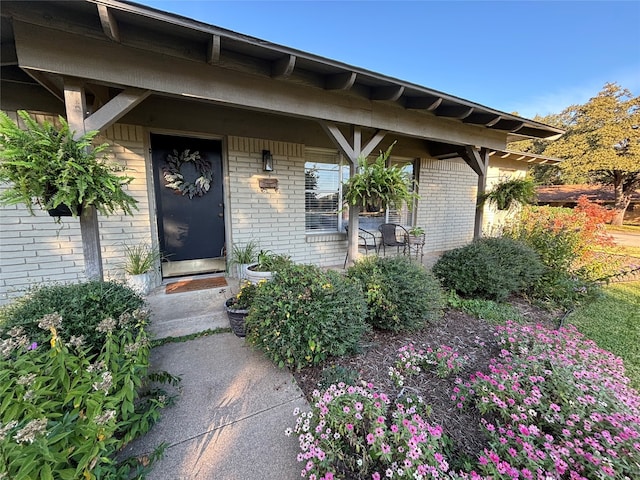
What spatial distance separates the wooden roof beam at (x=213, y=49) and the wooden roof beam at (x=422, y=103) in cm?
247

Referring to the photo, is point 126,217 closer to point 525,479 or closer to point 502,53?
point 525,479

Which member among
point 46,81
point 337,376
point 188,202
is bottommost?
point 337,376

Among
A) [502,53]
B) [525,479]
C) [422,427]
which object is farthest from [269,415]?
[502,53]

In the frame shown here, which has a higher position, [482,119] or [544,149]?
[544,149]

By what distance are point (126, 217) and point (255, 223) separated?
1.54m

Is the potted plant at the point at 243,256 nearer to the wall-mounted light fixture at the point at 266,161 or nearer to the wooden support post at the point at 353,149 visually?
the wall-mounted light fixture at the point at 266,161

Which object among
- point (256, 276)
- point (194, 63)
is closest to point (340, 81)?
point (194, 63)

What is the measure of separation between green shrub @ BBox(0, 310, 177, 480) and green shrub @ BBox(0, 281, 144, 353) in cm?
18

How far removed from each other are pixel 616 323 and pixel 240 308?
14.0 feet

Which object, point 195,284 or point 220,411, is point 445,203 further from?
point 220,411

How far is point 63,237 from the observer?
9.71 ft

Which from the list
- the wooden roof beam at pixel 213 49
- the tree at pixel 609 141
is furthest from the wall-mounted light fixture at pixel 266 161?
the tree at pixel 609 141

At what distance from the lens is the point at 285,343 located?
1.99 meters

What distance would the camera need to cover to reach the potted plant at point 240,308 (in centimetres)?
246
